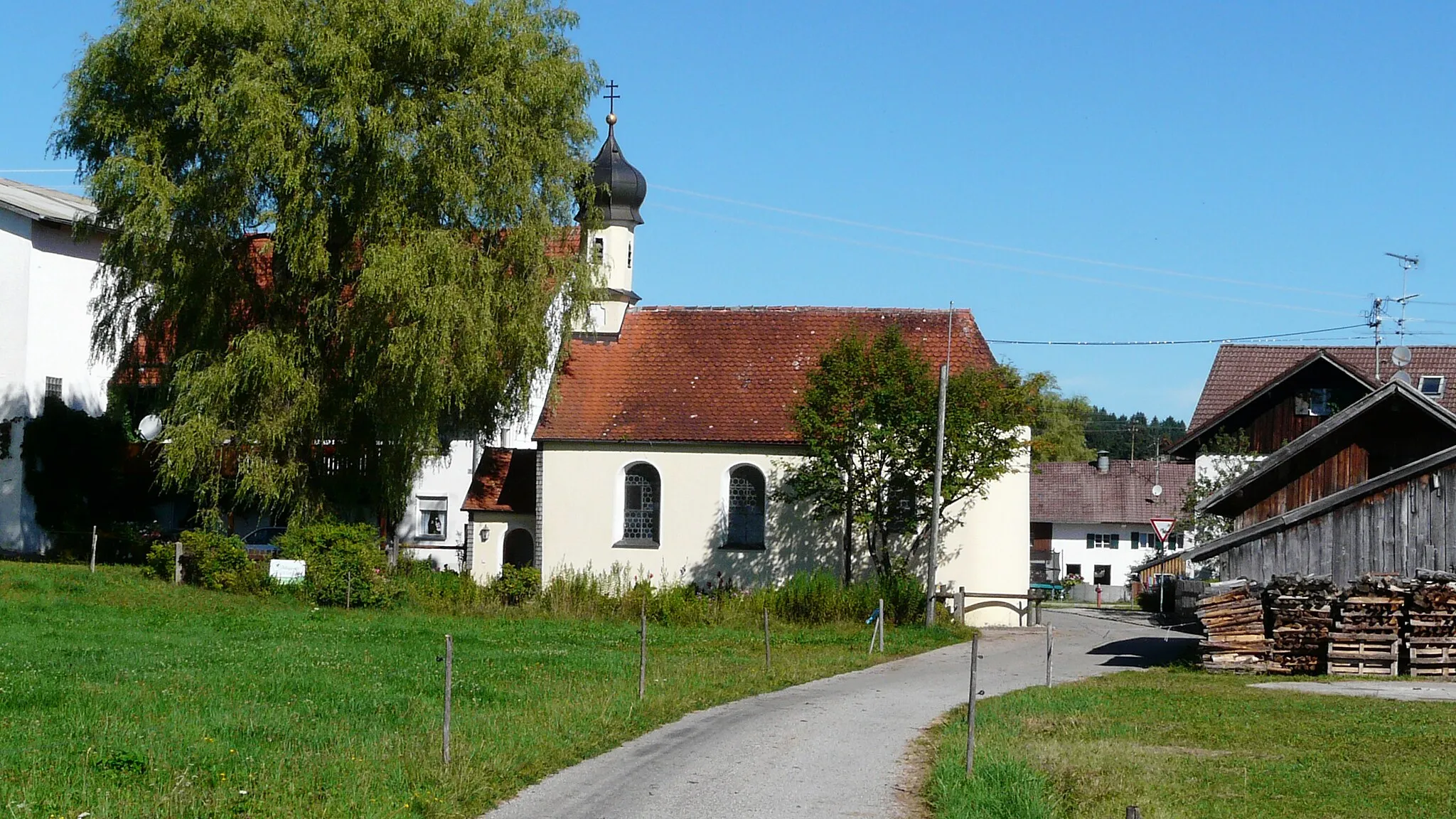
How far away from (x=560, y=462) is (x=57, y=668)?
1913cm

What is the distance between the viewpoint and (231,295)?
33.0 m

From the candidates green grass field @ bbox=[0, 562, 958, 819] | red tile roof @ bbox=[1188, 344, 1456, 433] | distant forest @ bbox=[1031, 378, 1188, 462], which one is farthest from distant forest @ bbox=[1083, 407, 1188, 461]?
green grass field @ bbox=[0, 562, 958, 819]

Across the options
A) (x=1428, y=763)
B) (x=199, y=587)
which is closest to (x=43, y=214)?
(x=199, y=587)

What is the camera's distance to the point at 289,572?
32.2 meters

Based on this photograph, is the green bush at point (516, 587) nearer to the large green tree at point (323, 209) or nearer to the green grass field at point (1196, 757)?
the large green tree at point (323, 209)

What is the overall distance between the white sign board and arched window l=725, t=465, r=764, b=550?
1042 centimetres

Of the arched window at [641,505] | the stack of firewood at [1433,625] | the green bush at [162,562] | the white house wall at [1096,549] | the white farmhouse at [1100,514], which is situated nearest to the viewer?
the stack of firewood at [1433,625]

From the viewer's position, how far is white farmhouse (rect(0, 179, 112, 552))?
3888 cm

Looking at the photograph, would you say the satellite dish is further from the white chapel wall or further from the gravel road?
the gravel road

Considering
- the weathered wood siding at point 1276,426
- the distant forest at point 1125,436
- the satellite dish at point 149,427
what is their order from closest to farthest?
the satellite dish at point 149,427
the weathered wood siding at point 1276,426
the distant forest at point 1125,436

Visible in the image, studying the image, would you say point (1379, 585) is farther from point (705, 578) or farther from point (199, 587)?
point (199, 587)

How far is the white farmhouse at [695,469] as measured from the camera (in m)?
35.8

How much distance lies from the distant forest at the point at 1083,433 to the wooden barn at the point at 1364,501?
7179 millimetres

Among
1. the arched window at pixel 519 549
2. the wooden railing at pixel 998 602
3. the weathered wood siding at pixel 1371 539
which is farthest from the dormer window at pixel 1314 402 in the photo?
the arched window at pixel 519 549
